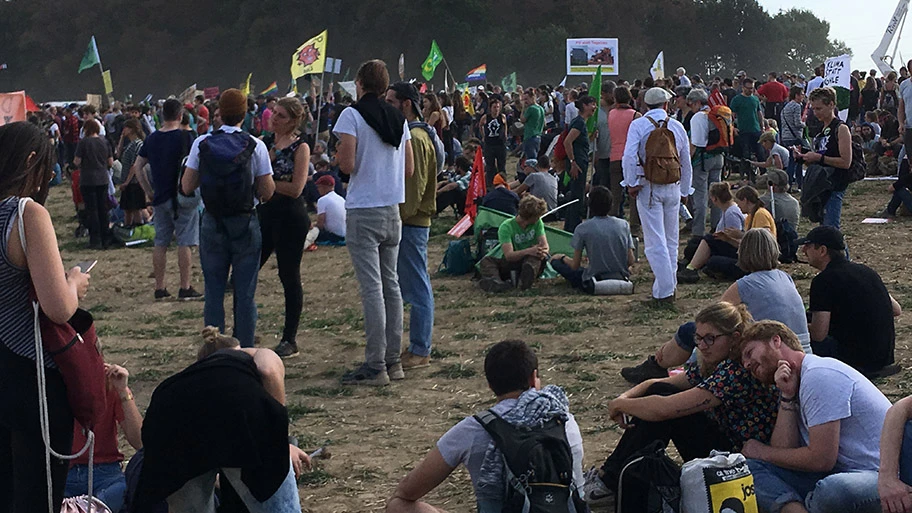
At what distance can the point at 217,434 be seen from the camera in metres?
4.05

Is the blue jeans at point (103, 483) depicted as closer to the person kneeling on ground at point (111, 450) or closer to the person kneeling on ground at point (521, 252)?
the person kneeling on ground at point (111, 450)

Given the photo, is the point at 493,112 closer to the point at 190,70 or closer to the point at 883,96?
the point at 883,96

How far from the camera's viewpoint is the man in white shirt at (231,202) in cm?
738

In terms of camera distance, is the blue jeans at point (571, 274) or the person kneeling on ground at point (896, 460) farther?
the blue jeans at point (571, 274)

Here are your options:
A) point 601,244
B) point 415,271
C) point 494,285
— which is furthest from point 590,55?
point 415,271

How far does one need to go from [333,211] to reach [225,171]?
733 cm

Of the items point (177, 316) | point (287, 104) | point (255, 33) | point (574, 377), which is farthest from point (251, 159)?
point (255, 33)

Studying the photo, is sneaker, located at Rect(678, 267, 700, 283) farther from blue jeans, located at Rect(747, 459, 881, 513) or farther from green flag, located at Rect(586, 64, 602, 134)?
blue jeans, located at Rect(747, 459, 881, 513)

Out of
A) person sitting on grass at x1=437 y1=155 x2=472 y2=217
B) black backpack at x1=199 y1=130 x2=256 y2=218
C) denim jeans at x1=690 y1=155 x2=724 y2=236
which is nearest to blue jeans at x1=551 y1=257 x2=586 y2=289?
denim jeans at x1=690 y1=155 x2=724 y2=236

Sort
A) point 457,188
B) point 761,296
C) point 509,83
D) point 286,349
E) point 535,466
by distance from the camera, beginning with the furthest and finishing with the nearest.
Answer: point 509,83 < point 457,188 < point 286,349 < point 761,296 < point 535,466

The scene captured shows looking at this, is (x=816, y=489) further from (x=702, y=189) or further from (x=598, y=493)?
(x=702, y=189)

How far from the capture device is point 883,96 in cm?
2583

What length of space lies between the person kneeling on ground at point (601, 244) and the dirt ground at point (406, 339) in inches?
9.7

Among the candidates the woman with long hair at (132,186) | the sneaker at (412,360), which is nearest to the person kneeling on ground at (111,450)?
the sneaker at (412,360)
